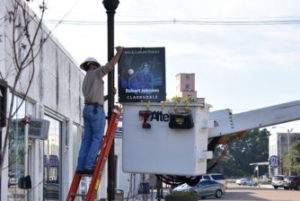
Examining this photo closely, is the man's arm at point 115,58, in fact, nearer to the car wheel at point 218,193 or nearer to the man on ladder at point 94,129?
the man on ladder at point 94,129

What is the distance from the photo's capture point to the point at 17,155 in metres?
12.9

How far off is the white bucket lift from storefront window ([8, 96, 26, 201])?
4.70 metres

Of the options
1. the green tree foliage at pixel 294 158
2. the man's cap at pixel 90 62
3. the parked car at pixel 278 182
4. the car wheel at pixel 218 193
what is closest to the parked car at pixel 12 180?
the man's cap at pixel 90 62

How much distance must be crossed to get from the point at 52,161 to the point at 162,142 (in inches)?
393

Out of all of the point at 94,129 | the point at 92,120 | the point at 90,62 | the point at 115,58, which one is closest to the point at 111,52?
the point at 115,58

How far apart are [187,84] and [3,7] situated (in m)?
156

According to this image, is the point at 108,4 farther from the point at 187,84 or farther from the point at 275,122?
the point at 187,84

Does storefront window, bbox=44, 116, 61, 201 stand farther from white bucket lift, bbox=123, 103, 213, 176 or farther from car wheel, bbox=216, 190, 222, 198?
car wheel, bbox=216, 190, 222, 198

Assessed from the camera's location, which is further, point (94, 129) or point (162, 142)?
point (94, 129)

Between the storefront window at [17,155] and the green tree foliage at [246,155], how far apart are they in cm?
14826

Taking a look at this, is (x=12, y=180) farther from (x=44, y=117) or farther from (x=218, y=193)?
(x=218, y=193)

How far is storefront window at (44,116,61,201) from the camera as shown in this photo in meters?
16.6

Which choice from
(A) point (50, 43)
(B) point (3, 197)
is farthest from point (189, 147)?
(A) point (50, 43)

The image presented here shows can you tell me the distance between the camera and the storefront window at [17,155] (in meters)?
12.5
